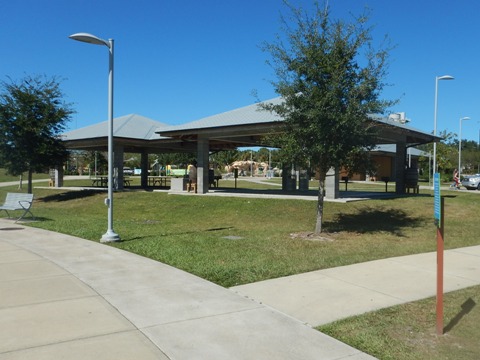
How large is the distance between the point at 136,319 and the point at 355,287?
3.32 meters

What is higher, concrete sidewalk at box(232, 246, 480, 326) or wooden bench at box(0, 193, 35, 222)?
wooden bench at box(0, 193, 35, 222)

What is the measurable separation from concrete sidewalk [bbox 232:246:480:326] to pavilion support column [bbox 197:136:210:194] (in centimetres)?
1443

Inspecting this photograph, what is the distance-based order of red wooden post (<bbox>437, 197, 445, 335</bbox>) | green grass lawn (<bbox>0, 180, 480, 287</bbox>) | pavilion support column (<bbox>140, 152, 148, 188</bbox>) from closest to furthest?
red wooden post (<bbox>437, 197, 445, 335</bbox>)
green grass lawn (<bbox>0, 180, 480, 287</bbox>)
pavilion support column (<bbox>140, 152, 148, 188</bbox>)

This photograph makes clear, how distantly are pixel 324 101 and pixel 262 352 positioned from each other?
24.2 feet

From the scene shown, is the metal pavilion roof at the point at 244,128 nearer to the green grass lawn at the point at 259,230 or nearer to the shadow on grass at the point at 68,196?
the green grass lawn at the point at 259,230

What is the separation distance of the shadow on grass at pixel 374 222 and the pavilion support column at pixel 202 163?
906 centimetres

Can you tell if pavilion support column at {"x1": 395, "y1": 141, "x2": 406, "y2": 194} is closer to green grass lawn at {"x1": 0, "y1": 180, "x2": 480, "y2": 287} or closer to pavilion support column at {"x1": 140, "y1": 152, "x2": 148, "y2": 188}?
green grass lawn at {"x1": 0, "y1": 180, "x2": 480, "y2": 287}

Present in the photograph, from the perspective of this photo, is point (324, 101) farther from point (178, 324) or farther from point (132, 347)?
point (132, 347)

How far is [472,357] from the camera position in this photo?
412 centimetres

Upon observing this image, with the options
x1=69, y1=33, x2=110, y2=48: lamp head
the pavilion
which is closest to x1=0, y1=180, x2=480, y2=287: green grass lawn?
the pavilion

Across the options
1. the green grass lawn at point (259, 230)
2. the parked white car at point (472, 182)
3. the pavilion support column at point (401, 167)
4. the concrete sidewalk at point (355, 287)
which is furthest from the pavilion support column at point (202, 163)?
the parked white car at point (472, 182)

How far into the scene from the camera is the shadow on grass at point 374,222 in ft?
41.8

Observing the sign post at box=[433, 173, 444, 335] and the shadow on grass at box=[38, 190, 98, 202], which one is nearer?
the sign post at box=[433, 173, 444, 335]

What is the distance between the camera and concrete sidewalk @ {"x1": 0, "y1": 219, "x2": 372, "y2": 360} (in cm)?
408
